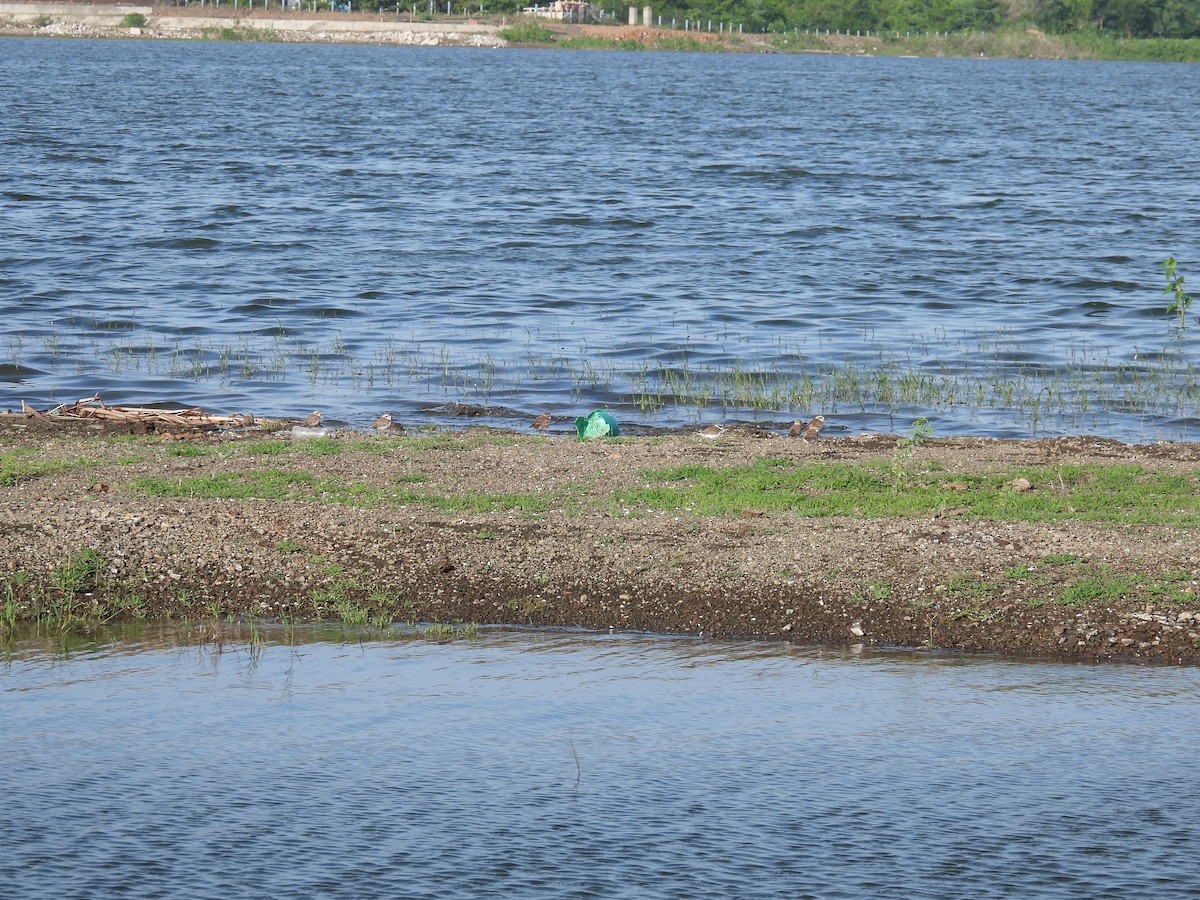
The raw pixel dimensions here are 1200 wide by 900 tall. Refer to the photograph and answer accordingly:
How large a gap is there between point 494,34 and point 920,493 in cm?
15260

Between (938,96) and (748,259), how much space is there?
62.9 m

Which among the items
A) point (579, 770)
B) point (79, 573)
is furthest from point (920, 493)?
point (79, 573)

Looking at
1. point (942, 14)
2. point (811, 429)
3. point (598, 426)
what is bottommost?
point (811, 429)

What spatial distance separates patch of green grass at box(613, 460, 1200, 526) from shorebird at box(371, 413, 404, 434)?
3.85 meters

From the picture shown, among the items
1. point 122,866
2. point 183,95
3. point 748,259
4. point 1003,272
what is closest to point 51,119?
point 183,95

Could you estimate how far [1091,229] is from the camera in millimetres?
34125

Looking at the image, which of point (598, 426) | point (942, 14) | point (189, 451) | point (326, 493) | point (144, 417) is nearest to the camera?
point (326, 493)

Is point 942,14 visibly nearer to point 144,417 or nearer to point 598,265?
point 598,265

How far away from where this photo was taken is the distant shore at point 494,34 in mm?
153250

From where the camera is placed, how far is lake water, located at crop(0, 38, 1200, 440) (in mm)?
17922

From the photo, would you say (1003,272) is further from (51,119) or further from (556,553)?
(51,119)

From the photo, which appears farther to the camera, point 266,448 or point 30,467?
point 266,448

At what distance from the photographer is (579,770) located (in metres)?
7.14

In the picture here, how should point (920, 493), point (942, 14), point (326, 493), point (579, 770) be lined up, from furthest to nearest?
point (942, 14)
point (920, 493)
point (326, 493)
point (579, 770)
